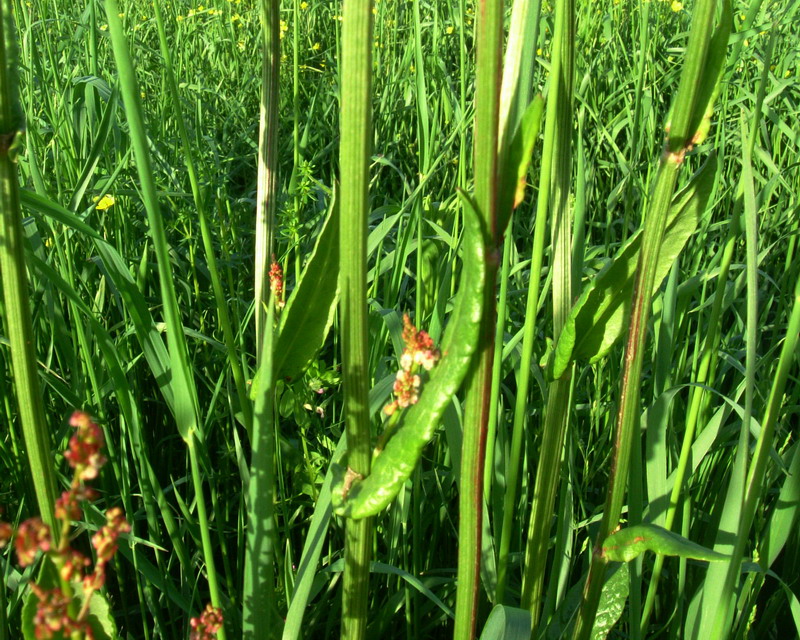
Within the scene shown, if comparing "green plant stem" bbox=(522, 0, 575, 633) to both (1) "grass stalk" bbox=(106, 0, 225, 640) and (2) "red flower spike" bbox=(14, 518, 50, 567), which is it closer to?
(1) "grass stalk" bbox=(106, 0, 225, 640)

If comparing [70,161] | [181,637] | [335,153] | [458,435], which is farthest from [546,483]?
[335,153]

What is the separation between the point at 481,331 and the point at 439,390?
50 mm

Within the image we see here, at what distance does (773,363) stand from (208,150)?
4.43ft

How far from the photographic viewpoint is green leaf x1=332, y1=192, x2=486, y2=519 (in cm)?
52

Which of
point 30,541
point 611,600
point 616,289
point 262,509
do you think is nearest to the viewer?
point 30,541

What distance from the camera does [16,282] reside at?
505 mm

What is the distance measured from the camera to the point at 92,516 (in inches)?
34.9

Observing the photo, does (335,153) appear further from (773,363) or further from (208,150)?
(773,363)

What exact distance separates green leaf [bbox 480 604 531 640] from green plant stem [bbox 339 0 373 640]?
11cm

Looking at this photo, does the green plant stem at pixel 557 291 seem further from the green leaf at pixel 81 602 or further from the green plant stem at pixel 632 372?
the green leaf at pixel 81 602

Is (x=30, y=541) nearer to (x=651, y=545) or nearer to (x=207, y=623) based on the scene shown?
(x=207, y=623)

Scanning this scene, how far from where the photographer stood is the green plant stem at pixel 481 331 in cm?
49

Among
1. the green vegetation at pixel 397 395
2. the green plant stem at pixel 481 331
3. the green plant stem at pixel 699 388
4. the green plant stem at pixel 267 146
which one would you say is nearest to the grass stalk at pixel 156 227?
the green vegetation at pixel 397 395

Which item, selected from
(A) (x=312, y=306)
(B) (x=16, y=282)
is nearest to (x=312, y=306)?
(A) (x=312, y=306)
